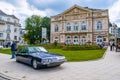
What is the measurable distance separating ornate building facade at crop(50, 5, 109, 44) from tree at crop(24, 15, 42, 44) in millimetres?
15369

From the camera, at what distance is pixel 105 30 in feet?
145

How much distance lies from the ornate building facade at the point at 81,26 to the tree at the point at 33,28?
15.4 metres

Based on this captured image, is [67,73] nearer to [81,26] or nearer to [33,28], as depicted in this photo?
[81,26]

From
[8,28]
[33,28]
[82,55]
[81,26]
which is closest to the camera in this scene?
[82,55]

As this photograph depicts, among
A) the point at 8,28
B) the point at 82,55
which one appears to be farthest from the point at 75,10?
the point at 82,55

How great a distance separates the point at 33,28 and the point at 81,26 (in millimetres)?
26799

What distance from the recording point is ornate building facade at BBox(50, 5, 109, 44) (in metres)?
44.8

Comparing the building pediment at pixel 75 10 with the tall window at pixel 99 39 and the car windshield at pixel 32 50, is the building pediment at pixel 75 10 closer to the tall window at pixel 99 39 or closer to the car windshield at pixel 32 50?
the tall window at pixel 99 39

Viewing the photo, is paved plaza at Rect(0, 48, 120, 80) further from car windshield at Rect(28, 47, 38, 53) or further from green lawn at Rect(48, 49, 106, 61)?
green lawn at Rect(48, 49, 106, 61)

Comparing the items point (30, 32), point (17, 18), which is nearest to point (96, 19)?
point (30, 32)

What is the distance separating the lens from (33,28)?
67.4 meters

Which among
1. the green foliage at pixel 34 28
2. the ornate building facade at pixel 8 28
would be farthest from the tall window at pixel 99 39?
the ornate building facade at pixel 8 28

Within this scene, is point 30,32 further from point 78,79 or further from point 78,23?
point 78,79

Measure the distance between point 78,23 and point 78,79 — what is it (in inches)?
1648
